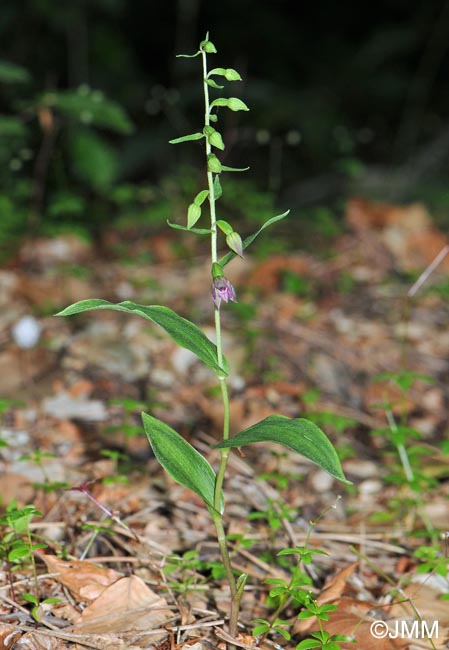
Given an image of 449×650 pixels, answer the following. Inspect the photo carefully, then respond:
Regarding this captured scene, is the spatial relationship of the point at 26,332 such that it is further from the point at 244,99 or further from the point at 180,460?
the point at 244,99

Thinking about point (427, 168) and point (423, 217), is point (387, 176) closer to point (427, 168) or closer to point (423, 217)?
point (427, 168)

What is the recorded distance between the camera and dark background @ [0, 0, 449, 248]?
3.85m

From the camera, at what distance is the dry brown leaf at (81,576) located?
4.38ft

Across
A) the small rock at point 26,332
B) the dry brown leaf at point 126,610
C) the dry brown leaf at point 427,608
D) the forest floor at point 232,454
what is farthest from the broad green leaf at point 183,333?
the small rock at point 26,332

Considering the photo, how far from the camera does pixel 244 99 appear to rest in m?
4.38

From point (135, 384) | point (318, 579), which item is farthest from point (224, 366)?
point (135, 384)

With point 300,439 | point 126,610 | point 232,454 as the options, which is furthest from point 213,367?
point 232,454

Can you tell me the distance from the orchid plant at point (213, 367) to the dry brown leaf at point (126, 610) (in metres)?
0.16

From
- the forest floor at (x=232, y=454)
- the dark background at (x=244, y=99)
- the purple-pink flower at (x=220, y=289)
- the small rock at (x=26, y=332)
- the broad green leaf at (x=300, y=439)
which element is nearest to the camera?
the broad green leaf at (x=300, y=439)

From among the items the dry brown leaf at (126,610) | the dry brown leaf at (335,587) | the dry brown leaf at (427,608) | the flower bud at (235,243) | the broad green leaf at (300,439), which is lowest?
the dry brown leaf at (427,608)

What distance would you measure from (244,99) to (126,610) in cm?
368

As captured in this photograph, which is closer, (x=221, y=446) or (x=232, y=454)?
(x=221, y=446)

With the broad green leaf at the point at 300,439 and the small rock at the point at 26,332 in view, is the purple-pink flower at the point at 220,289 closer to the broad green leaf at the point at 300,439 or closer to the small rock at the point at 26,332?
the broad green leaf at the point at 300,439

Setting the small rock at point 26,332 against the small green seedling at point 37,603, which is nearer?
the small green seedling at point 37,603
